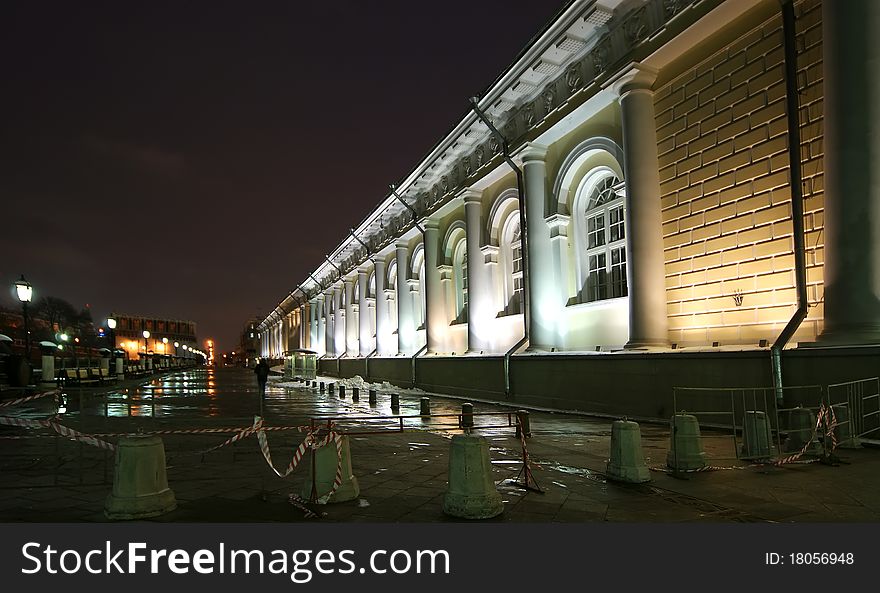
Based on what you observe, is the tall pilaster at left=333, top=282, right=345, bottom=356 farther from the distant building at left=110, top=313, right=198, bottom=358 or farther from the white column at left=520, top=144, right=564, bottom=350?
the distant building at left=110, top=313, right=198, bottom=358

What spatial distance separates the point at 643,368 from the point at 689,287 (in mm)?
2247

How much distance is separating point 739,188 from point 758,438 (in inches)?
260

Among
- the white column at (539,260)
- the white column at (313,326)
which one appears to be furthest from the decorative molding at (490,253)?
the white column at (313,326)

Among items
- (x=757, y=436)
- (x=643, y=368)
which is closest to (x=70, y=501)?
(x=757, y=436)

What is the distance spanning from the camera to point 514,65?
18.7 metres

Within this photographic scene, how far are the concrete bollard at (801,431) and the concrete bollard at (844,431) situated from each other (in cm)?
46

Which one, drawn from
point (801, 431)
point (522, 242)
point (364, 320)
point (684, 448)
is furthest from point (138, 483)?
point (364, 320)

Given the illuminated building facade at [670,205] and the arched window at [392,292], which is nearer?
the illuminated building facade at [670,205]

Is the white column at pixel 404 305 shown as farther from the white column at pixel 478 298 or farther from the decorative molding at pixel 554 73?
the white column at pixel 478 298

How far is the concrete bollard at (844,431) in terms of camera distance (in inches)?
369

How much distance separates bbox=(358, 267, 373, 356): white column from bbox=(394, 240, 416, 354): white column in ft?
25.6

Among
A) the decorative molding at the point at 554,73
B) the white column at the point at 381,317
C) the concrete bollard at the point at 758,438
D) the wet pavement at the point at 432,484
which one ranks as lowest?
the wet pavement at the point at 432,484

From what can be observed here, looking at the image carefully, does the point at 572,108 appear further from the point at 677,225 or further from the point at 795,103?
the point at 795,103

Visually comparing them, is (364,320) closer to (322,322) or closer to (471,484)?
(322,322)
